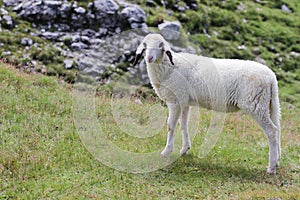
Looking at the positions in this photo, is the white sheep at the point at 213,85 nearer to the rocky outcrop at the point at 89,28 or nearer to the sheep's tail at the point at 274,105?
the sheep's tail at the point at 274,105

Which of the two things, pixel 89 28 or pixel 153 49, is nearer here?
pixel 153 49

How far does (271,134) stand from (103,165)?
3538mm

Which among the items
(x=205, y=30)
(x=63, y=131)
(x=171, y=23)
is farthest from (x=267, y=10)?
(x=63, y=131)

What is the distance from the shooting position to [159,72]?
10.3m

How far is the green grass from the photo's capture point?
27.8ft

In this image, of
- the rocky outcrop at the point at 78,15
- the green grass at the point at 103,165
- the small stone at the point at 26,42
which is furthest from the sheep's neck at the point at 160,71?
the rocky outcrop at the point at 78,15

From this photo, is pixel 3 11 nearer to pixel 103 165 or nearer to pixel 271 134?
pixel 103 165

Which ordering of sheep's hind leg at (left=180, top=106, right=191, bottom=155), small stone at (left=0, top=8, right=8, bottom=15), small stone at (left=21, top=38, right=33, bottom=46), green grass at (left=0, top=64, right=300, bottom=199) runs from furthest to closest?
small stone at (left=0, top=8, right=8, bottom=15) → small stone at (left=21, top=38, right=33, bottom=46) → sheep's hind leg at (left=180, top=106, right=191, bottom=155) → green grass at (left=0, top=64, right=300, bottom=199)

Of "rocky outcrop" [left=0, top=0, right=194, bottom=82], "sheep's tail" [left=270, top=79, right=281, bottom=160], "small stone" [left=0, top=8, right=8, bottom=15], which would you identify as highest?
"sheep's tail" [left=270, top=79, right=281, bottom=160]

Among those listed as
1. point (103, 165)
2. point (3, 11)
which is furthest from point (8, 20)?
point (103, 165)

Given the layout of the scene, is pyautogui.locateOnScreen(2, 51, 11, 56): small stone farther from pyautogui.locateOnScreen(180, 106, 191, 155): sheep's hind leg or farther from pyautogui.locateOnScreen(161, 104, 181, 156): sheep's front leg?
pyautogui.locateOnScreen(161, 104, 181, 156): sheep's front leg

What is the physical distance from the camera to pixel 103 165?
9.67m

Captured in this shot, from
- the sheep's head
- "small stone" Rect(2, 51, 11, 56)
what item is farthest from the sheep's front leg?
"small stone" Rect(2, 51, 11, 56)

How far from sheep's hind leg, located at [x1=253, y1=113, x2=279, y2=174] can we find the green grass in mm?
284
